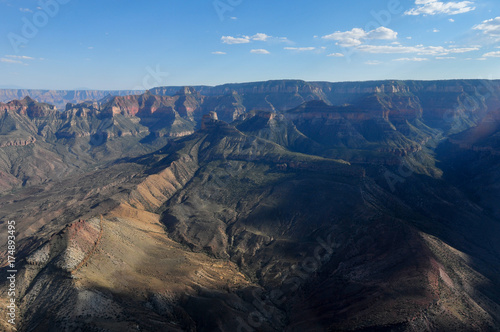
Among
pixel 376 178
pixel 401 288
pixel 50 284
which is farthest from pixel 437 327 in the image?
pixel 376 178

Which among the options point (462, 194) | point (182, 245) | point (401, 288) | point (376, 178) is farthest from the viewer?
point (376, 178)

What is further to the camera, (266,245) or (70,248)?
(266,245)

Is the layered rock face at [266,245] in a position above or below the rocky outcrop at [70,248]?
below

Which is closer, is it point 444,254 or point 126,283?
point 126,283

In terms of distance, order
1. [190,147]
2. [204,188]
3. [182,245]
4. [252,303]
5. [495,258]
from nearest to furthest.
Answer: [252,303], [495,258], [182,245], [204,188], [190,147]

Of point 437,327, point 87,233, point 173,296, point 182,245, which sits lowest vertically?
point 182,245

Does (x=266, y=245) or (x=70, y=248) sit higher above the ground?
(x=70, y=248)

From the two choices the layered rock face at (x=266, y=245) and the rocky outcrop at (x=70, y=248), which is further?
the rocky outcrop at (x=70, y=248)

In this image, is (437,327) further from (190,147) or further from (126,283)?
(190,147)

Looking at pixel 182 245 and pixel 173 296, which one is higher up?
pixel 173 296

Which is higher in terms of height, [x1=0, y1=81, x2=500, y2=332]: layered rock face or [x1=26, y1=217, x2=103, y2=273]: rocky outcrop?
[x1=26, y1=217, x2=103, y2=273]: rocky outcrop

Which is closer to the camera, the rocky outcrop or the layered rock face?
the layered rock face
